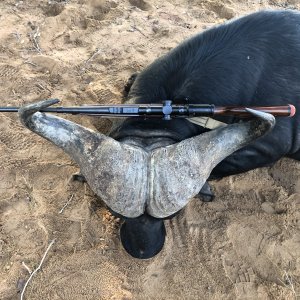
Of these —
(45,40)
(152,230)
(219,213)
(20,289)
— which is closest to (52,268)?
(20,289)

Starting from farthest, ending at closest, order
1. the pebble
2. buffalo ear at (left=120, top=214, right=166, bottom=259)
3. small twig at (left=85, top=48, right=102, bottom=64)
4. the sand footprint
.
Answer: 1. small twig at (left=85, top=48, right=102, bottom=64)
2. the pebble
3. the sand footprint
4. buffalo ear at (left=120, top=214, right=166, bottom=259)

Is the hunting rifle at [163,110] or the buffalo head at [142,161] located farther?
the hunting rifle at [163,110]

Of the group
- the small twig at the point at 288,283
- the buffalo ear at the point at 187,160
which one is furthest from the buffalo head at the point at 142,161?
the small twig at the point at 288,283

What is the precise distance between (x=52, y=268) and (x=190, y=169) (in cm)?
138

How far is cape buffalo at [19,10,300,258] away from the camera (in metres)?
2.28

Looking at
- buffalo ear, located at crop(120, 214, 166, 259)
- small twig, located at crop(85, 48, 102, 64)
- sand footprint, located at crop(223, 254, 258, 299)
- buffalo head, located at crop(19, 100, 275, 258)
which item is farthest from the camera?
small twig, located at crop(85, 48, 102, 64)

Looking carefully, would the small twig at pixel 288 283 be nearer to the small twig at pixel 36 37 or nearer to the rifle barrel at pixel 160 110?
the rifle barrel at pixel 160 110

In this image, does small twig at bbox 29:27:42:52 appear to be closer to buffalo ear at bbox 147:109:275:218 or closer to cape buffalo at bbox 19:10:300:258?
cape buffalo at bbox 19:10:300:258

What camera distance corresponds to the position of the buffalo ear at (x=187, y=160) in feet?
7.48

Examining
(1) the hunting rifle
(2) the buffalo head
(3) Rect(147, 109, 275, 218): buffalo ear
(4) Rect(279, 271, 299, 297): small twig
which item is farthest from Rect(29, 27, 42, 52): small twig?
(4) Rect(279, 271, 299, 297): small twig

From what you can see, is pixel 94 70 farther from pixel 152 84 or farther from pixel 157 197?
pixel 157 197

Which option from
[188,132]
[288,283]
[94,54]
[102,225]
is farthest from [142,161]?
[94,54]

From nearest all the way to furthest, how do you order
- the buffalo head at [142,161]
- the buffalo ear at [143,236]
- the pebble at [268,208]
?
the buffalo head at [142,161]
the buffalo ear at [143,236]
the pebble at [268,208]

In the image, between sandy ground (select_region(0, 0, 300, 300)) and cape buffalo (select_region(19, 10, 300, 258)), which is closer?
cape buffalo (select_region(19, 10, 300, 258))
